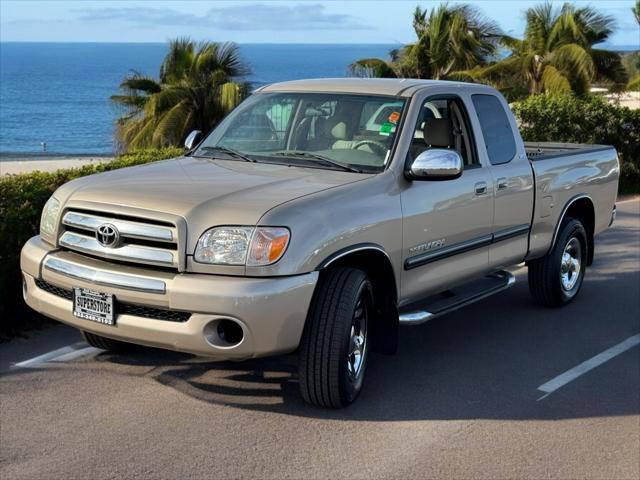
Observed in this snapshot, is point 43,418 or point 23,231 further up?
point 23,231

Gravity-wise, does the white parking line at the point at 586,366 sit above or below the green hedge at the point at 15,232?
below

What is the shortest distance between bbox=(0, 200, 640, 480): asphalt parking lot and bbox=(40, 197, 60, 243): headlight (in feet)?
3.08

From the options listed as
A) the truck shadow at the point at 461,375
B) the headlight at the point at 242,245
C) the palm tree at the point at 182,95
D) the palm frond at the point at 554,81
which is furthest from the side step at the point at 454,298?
the palm frond at the point at 554,81

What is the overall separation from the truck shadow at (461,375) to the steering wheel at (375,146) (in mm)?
1461

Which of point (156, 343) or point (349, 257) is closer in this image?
point (156, 343)

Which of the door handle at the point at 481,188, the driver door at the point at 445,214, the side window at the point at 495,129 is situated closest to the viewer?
the driver door at the point at 445,214

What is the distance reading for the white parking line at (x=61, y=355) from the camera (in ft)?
20.8

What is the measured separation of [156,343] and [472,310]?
3.72 metres

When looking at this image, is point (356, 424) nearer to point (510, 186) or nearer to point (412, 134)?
point (412, 134)

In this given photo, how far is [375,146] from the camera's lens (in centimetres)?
617

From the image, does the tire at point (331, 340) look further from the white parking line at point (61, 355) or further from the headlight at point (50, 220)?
the white parking line at point (61, 355)

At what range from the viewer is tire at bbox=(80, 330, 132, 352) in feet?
20.8

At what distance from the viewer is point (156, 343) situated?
16.9ft

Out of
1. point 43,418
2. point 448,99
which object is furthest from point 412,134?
point 43,418
